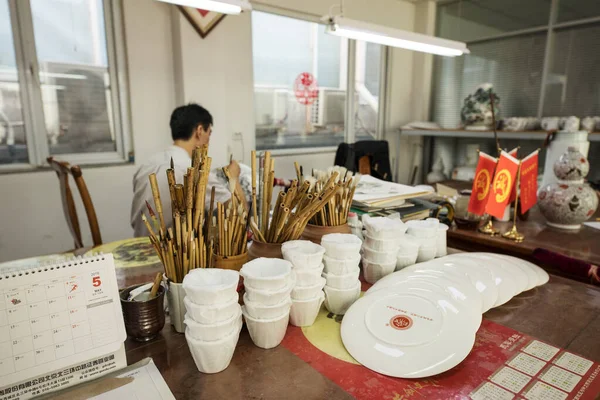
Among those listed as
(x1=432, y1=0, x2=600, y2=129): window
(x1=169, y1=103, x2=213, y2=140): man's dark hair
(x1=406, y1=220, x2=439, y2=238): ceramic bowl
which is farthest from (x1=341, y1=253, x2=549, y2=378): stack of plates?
(x1=432, y1=0, x2=600, y2=129): window

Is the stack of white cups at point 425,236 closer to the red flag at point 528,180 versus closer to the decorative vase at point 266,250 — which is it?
the decorative vase at point 266,250

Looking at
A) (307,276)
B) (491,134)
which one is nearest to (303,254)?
(307,276)

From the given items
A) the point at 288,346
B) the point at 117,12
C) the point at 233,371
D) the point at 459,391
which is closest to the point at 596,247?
the point at 459,391

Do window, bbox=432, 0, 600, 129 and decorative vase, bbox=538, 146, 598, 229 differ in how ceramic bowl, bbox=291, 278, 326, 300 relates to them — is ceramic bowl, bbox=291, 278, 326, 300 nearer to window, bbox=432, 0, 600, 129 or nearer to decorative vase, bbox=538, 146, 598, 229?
decorative vase, bbox=538, 146, 598, 229

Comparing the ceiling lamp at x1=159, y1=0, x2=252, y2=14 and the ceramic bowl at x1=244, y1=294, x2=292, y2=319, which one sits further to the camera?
the ceiling lamp at x1=159, y1=0, x2=252, y2=14

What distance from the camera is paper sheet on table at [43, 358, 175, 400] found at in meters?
0.66

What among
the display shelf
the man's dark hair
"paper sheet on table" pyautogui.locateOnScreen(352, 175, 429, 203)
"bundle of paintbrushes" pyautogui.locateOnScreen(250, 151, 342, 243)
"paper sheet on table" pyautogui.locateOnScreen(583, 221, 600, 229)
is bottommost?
"paper sheet on table" pyautogui.locateOnScreen(583, 221, 600, 229)

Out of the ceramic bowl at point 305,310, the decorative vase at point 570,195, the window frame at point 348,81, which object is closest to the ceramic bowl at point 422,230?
the ceramic bowl at point 305,310

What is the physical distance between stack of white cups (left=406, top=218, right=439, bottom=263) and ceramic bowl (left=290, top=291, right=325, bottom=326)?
421 millimetres

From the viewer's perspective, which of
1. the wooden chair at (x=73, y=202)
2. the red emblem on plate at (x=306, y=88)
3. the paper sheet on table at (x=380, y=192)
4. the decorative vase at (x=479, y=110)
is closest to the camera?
the paper sheet on table at (x=380, y=192)

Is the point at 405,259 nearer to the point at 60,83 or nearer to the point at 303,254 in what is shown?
the point at 303,254

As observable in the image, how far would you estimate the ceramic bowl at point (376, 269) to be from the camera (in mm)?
1078

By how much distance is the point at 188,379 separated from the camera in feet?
2.34

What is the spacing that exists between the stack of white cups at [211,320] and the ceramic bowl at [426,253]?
2.23 ft
